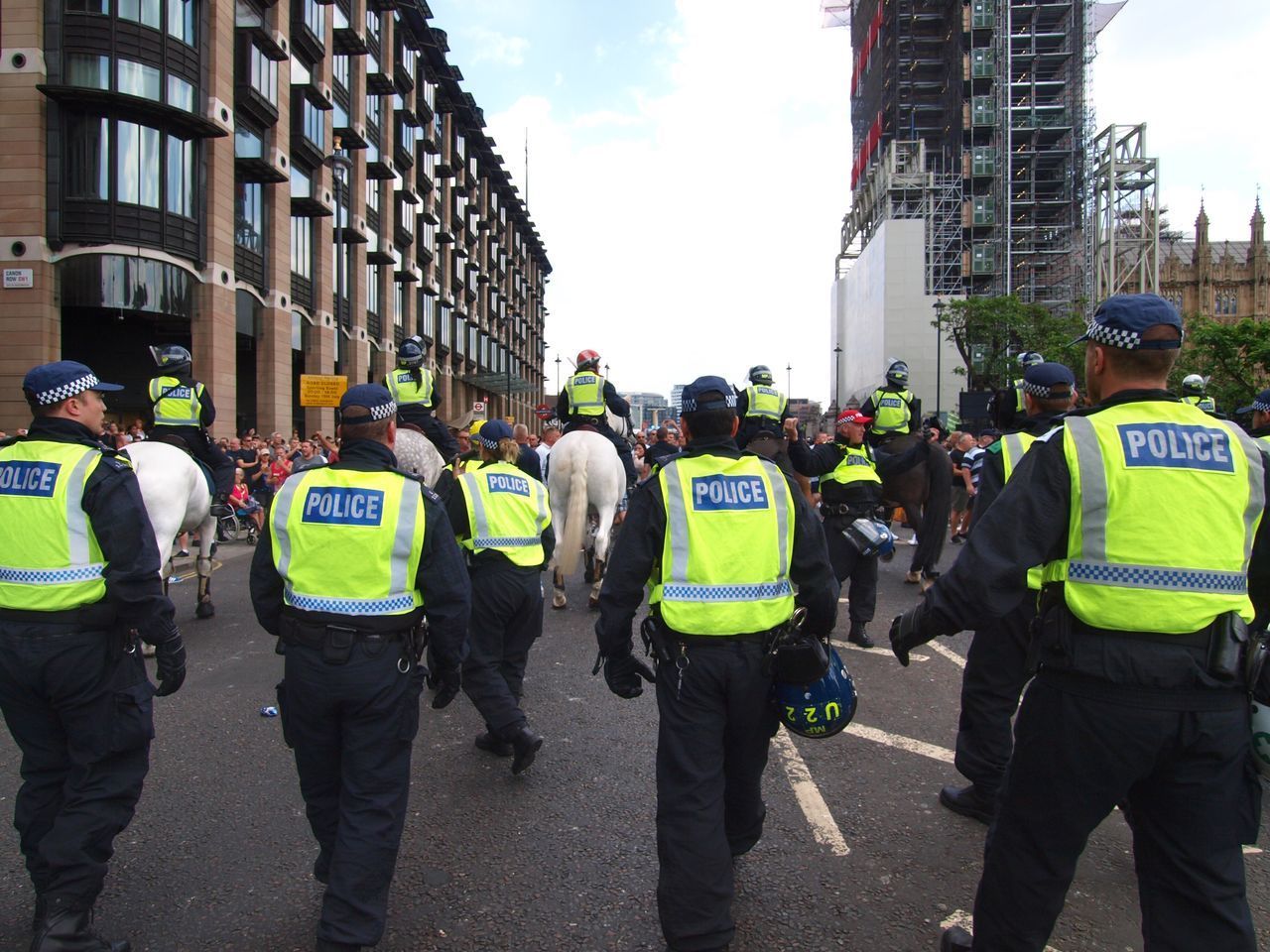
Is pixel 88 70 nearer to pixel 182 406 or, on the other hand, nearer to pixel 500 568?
pixel 182 406

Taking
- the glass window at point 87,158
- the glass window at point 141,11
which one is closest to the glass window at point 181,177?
the glass window at point 87,158

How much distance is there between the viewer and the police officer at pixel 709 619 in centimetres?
294

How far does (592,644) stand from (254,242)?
23696 mm

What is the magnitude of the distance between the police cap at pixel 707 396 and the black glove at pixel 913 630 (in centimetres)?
104

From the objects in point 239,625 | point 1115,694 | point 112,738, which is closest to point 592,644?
point 239,625

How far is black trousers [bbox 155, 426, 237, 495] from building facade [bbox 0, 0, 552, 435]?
13.1m

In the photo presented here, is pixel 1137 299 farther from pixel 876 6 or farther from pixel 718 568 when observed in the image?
pixel 876 6

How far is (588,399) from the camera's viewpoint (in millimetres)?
8938

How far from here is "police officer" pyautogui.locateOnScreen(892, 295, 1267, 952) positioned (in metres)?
2.28

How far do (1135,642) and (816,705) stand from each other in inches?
42.3

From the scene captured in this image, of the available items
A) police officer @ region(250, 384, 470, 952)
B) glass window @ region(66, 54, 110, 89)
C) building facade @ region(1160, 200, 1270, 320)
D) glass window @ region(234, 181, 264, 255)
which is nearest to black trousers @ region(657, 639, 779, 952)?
police officer @ region(250, 384, 470, 952)

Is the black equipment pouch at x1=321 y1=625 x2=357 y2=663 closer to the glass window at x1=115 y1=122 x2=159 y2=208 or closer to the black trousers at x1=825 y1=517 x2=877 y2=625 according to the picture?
the black trousers at x1=825 y1=517 x2=877 y2=625

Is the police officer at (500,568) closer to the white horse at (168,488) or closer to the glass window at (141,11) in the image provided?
the white horse at (168,488)

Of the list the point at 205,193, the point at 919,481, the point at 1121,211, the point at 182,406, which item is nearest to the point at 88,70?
the point at 205,193
